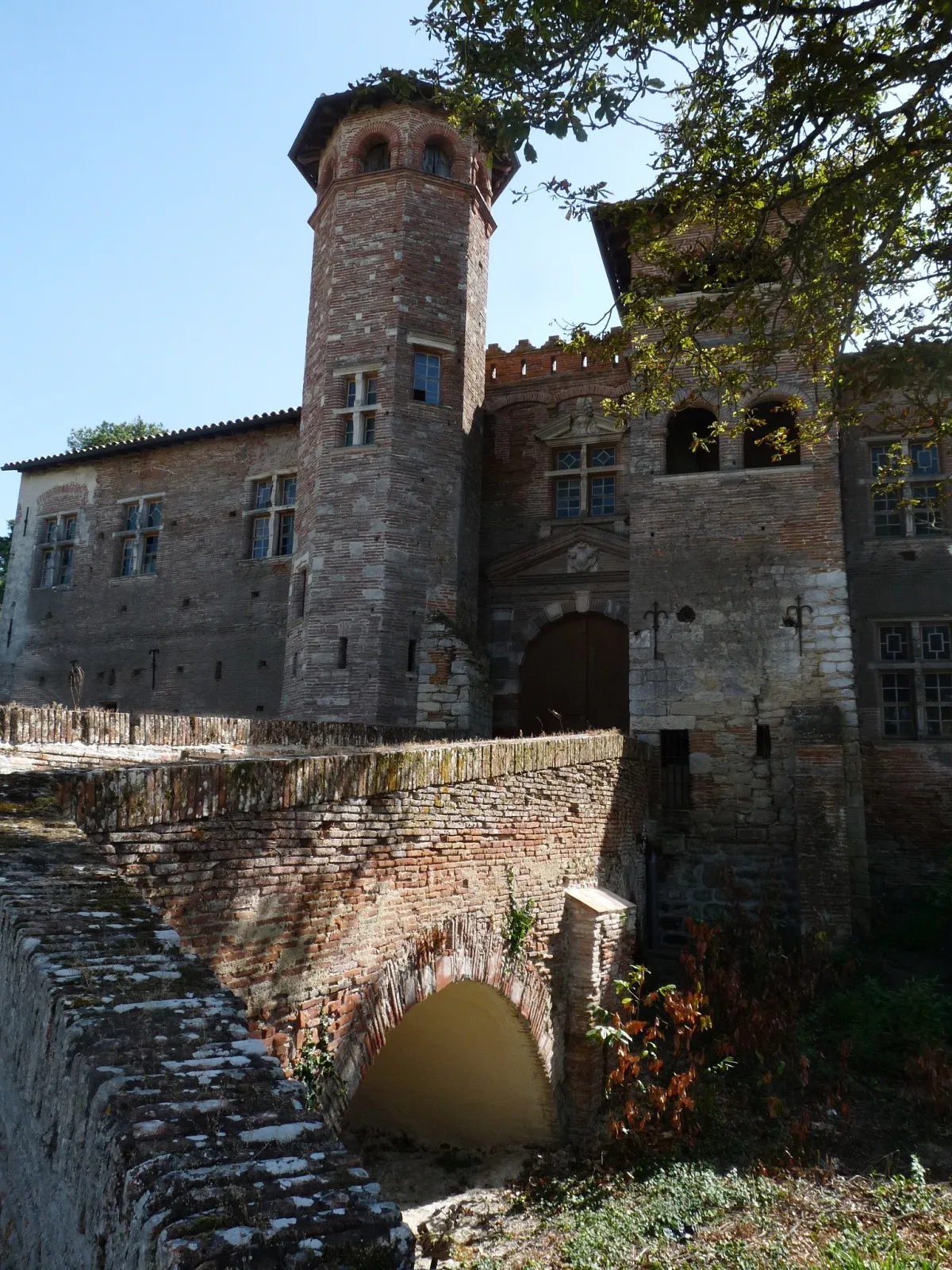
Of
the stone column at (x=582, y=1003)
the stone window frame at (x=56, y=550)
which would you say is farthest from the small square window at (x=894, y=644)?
the stone window frame at (x=56, y=550)

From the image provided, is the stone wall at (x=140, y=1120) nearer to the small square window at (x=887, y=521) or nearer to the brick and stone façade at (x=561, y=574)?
the brick and stone façade at (x=561, y=574)

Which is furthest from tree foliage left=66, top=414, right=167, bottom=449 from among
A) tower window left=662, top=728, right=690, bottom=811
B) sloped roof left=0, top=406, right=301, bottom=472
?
tower window left=662, top=728, right=690, bottom=811

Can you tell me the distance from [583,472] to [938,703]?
24.7 ft

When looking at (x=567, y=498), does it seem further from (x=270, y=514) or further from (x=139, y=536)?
(x=139, y=536)

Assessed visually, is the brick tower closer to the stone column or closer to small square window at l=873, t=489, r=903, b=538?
the stone column

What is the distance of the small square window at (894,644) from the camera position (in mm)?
15625

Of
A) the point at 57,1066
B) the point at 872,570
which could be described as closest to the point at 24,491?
the point at 872,570

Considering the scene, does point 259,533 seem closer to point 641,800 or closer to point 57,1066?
point 641,800

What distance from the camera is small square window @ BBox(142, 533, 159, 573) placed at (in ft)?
71.9

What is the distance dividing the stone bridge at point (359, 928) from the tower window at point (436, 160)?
11410mm

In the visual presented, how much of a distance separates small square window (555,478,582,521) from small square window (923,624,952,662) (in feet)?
21.5

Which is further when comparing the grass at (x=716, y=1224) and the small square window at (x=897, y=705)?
the small square window at (x=897, y=705)

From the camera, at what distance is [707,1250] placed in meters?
6.81

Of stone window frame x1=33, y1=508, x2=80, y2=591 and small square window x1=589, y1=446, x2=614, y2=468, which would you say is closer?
small square window x1=589, y1=446, x2=614, y2=468
